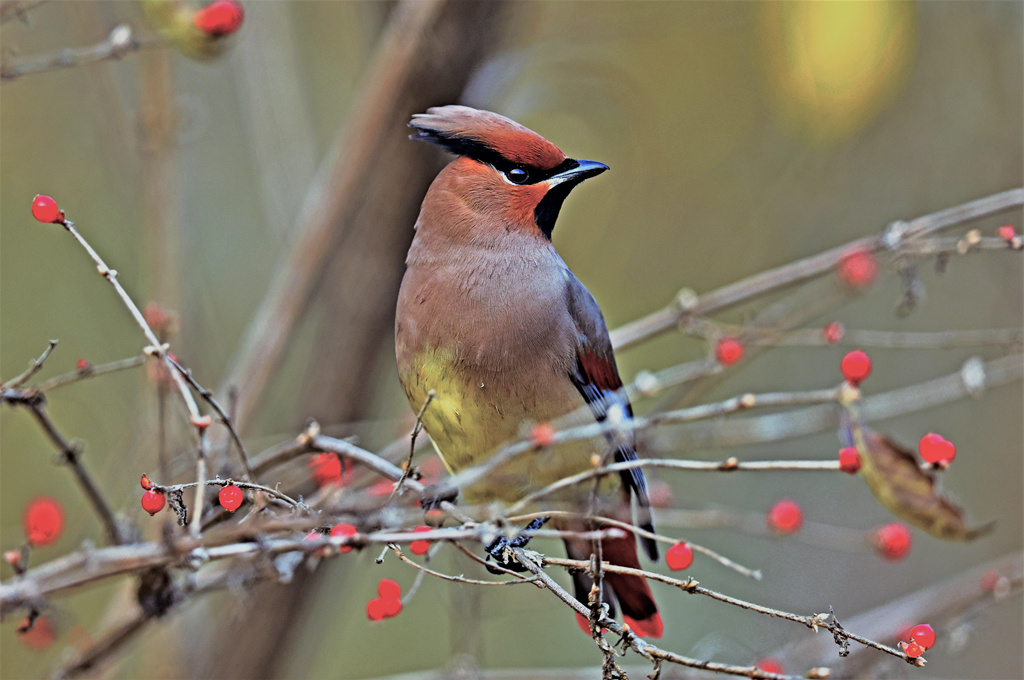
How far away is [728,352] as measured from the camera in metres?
2.11

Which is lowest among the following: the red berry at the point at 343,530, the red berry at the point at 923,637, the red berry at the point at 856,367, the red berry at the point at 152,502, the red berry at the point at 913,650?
the red berry at the point at 923,637

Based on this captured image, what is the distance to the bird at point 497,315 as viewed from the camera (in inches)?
56.7

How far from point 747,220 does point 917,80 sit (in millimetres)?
973

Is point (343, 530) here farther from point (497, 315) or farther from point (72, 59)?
point (72, 59)

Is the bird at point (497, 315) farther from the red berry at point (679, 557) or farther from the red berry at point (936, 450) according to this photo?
the red berry at point (936, 450)

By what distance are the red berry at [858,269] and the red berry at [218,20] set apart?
4.77 ft

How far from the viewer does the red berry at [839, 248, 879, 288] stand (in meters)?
2.33

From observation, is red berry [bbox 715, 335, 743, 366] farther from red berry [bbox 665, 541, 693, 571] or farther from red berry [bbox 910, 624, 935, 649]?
red berry [bbox 910, 624, 935, 649]

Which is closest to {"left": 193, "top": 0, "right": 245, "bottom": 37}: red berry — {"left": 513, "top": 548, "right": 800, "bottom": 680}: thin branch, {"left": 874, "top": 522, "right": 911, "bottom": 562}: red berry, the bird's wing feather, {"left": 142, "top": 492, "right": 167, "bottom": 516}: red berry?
the bird's wing feather

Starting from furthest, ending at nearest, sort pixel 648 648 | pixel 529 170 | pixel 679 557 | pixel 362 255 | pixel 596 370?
1. pixel 362 255
2. pixel 596 370
3. pixel 679 557
4. pixel 529 170
5. pixel 648 648

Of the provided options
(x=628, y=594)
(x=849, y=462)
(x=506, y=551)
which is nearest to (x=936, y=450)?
(x=849, y=462)

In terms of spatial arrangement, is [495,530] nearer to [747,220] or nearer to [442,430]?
[442,430]

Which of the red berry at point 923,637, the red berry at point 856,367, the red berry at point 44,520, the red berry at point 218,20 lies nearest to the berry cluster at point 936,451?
the red berry at point 856,367

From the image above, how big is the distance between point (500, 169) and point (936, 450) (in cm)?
80
